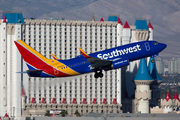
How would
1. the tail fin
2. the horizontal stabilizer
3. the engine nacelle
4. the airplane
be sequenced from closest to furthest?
the horizontal stabilizer < the engine nacelle < the airplane < the tail fin

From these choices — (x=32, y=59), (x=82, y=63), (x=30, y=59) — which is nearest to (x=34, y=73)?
(x=32, y=59)

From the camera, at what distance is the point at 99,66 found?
17662cm

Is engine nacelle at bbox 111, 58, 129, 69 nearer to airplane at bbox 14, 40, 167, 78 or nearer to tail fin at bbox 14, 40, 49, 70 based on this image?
airplane at bbox 14, 40, 167, 78

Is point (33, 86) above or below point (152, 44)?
Answer: below

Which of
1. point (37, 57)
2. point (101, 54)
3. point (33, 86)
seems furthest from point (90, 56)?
point (33, 86)

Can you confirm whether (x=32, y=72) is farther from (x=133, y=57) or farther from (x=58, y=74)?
(x=133, y=57)

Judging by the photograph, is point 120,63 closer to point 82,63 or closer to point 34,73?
point 82,63

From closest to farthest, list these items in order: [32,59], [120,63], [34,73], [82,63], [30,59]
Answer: [120,63]
[34,73]
[82,63]
[32,59]
[30,59]

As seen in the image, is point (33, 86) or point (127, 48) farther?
point (33, 86)

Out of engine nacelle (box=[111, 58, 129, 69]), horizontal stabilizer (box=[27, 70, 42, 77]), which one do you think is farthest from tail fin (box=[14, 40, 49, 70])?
engine nacelle (box=[111, 58, 129, 69])

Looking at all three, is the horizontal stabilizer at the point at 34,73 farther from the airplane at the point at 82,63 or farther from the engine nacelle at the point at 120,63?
the engine nacelle at the point at 120,63

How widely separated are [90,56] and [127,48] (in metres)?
11.8

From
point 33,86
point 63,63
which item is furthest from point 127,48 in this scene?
point 33,86

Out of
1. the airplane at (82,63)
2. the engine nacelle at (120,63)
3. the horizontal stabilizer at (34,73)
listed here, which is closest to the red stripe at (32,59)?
the airplane at (82,63)
